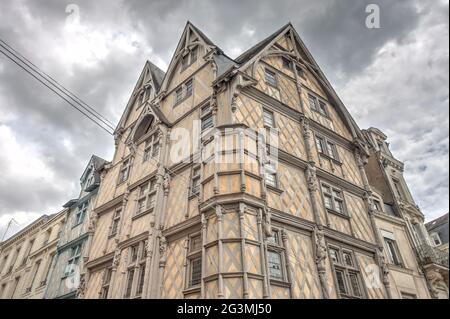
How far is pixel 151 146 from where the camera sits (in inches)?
634

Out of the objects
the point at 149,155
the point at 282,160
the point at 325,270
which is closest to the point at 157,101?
the point at 149,155

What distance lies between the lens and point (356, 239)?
12945 mm

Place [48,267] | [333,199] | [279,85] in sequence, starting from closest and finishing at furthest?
[333,199] → [279,85] → [48,267]

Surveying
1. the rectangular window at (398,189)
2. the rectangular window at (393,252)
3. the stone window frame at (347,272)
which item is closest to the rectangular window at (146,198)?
the stone window frame at (347,272)

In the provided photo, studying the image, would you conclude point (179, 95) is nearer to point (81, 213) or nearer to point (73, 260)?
point (81, 213)

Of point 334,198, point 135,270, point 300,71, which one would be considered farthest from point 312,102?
point 135,270

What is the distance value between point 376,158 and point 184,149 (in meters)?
11.7

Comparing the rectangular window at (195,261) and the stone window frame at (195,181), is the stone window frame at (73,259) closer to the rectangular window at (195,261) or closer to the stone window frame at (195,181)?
the stone window frame at (195,181)

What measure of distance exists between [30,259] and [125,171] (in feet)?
35.7

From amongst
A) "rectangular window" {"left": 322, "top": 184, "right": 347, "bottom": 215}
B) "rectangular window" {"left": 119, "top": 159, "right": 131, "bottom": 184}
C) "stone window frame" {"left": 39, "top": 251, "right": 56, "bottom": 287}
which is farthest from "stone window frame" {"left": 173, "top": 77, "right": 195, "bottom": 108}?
"stone window frame" {"left": 39, "top": 251, "right": 56, "bottom": 287}

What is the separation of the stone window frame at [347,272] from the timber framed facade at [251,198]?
0.04 m

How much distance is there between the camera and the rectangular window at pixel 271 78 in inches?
590
